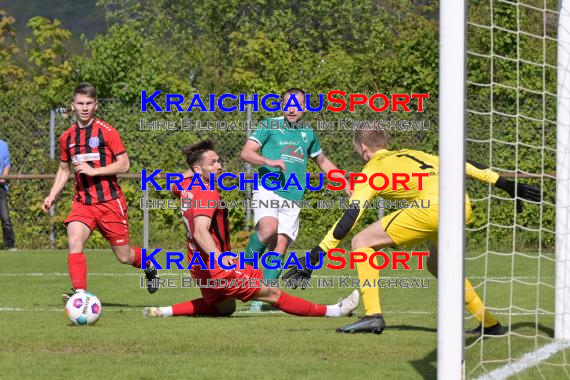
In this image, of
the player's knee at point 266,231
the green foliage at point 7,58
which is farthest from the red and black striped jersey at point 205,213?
the green foliage at point 7,58

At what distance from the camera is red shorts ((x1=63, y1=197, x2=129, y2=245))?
33.3 ft

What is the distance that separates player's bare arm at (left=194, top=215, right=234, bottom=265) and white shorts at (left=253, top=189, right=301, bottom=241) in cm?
207

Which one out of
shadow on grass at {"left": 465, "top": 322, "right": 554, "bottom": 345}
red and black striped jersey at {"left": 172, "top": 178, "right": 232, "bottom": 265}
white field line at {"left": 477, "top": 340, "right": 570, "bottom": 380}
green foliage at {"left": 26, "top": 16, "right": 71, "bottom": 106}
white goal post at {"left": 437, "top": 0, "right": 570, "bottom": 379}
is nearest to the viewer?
white goal post at {"left": 437, "top": 0, "right": 570, "bottom": 379}

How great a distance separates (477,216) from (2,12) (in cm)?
1140

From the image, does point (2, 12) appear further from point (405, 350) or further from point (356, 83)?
point (405, 350)

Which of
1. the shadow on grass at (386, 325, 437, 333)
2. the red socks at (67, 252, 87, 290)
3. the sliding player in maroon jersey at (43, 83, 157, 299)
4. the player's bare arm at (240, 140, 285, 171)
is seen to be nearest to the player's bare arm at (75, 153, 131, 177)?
the sliding player in maroon jersey at (43, 83, 157, 299)

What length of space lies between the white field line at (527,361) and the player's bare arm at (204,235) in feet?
8.58

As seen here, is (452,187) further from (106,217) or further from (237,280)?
(106,217)

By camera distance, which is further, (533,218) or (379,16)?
(379,16)

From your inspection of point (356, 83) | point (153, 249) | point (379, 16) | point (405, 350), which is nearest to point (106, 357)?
point (405, 350)

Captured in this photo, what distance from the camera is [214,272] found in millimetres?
8891

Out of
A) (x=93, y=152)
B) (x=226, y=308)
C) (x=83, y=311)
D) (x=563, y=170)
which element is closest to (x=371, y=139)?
(x=563, y=170)

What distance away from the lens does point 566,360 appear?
7.10 metres

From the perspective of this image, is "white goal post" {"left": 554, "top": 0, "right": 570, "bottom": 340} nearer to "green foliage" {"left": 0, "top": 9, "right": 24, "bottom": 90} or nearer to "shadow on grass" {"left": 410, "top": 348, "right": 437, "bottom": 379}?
"shadow on grass" {"left": 410, "top": 348, "right": 437, "bottom": 379}
